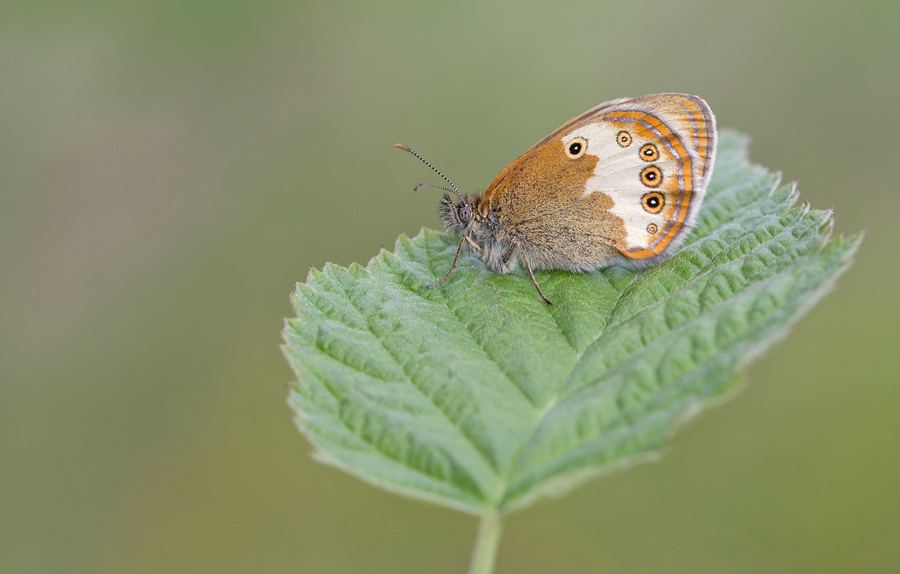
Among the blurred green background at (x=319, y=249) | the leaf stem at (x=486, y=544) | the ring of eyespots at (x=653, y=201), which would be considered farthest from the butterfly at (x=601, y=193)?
the leaf stem at (x=486, y=544)

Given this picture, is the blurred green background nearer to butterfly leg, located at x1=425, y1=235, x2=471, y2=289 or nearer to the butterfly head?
the butterfly head

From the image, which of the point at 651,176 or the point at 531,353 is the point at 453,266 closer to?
the point at 531,353

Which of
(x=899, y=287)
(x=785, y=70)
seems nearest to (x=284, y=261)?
(x=899, y=287)

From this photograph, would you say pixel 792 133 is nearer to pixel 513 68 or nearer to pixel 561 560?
pixel 513 68

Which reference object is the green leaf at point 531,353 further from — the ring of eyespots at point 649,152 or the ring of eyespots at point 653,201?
the ring of eyespots at point 649,152

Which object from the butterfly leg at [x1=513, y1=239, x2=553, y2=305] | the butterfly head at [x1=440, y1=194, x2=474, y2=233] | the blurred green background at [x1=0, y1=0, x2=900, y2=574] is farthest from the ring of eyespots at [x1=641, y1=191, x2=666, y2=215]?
the blurred green background at [x1=0, y1=0, x2=900, y2=574]

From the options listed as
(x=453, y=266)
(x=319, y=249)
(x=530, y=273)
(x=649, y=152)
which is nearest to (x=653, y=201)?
(x=649, y=152)
